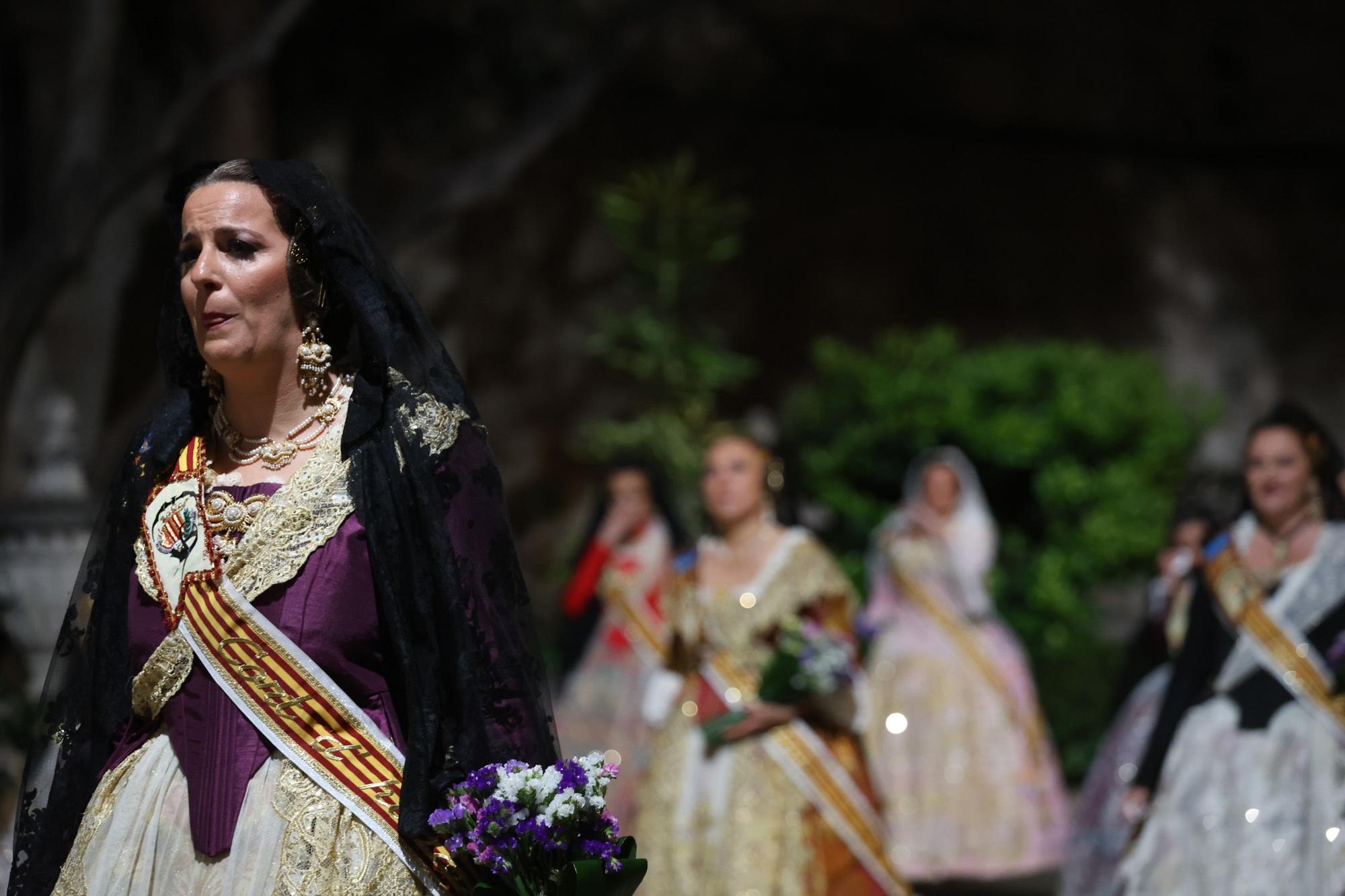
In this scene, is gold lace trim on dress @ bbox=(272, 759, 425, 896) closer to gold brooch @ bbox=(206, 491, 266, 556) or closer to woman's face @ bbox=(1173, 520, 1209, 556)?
gold brooch @ bbox=(206, 491, 266, 556)

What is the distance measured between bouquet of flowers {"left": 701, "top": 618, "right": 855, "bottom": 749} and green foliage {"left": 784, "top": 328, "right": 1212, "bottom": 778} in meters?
6.96

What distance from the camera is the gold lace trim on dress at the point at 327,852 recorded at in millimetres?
2650

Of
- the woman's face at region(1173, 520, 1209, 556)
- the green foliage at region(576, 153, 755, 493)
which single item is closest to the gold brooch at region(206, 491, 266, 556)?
the woman's face at region(1173, 520, 1209, 556)

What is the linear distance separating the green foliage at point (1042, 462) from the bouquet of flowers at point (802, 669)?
696 centimetres

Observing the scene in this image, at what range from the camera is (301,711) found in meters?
2.75

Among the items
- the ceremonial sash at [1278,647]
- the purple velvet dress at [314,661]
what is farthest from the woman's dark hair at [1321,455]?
the purple velvet dress at [314,661]

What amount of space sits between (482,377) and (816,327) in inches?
Result: 132

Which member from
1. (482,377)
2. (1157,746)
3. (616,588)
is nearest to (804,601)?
(1157,746)

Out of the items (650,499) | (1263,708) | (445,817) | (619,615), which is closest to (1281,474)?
(1263,708)

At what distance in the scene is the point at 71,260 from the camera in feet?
28.6

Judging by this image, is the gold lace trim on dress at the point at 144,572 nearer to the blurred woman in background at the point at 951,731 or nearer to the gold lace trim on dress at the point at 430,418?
the gold lace trim on dress at the point at 430,418

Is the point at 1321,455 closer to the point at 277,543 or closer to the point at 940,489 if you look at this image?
the point at 277,543

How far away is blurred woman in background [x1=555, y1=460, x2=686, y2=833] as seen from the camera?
368 inches

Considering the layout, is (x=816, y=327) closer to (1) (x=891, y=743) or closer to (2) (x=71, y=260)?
(1) (x=891, y=743)
